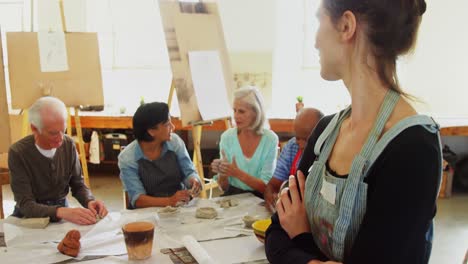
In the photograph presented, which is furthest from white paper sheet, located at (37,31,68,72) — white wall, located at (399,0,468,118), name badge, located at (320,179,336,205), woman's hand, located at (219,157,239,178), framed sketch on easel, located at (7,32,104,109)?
white wall, located at (399,0,468,118)

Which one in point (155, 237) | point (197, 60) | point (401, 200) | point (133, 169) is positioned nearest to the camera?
point (401, 200)

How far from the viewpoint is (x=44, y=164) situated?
7.16 feet

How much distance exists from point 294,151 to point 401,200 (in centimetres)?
166

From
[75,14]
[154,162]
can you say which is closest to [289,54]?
[75,14]

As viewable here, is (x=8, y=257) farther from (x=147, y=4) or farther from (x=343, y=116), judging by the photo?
(x=147, y=4)

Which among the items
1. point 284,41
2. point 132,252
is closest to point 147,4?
point 284,41

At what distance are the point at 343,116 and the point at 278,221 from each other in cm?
32

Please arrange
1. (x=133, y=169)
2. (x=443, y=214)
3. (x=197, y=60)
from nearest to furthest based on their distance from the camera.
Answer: (x=133, y=169)
(x=197, y=60)
(x=443, y=214)

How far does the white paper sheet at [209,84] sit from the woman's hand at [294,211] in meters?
2.21

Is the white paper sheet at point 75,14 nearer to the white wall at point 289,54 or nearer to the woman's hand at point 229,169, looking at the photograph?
the white wall at point 289,54

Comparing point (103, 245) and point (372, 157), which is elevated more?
point (372, 157)

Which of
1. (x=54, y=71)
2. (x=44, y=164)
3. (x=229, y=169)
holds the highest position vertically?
(x=54, y=71)

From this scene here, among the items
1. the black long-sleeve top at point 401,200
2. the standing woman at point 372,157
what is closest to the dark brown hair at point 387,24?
the standing woman at point 372,157

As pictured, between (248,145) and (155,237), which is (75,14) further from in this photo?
(155,237)
